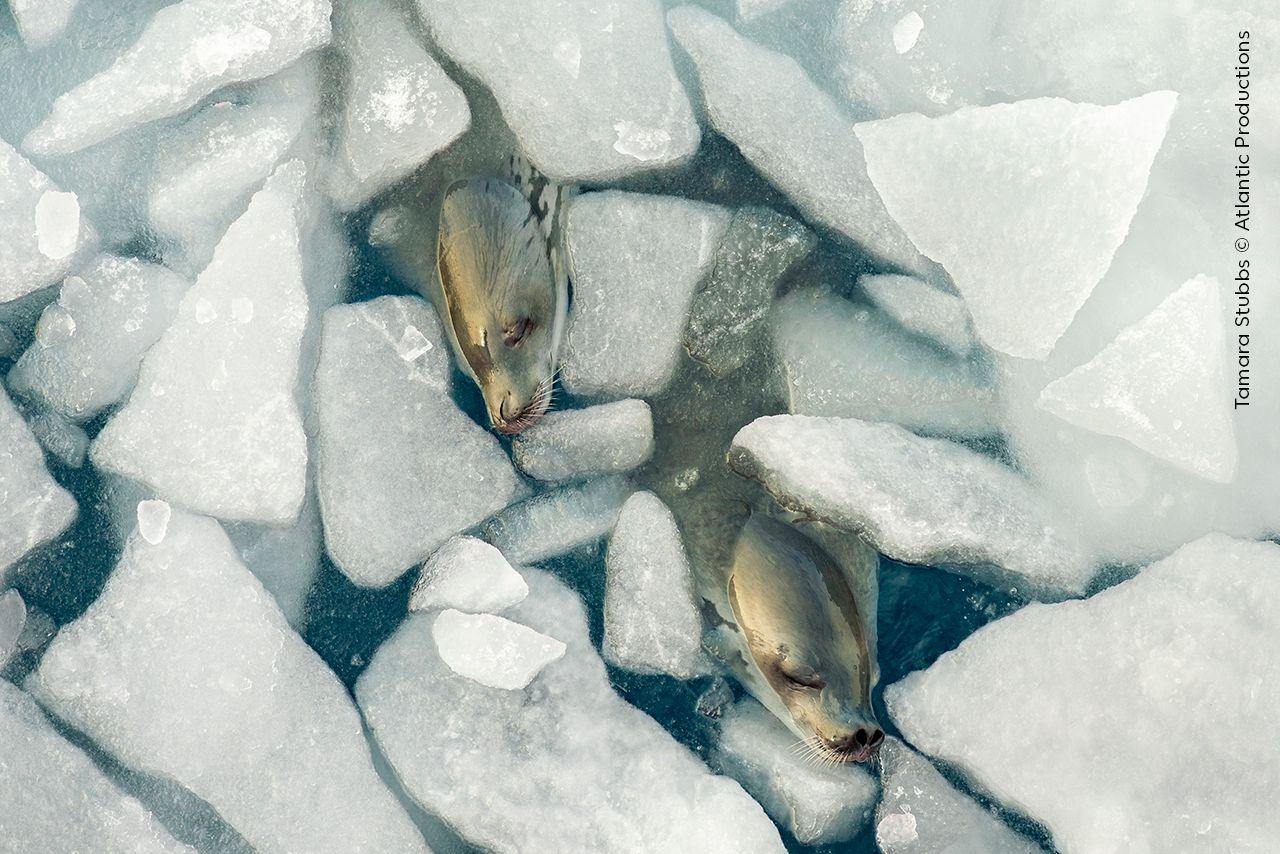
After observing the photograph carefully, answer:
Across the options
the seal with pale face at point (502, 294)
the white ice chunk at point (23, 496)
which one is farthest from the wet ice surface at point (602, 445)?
the seal with pale face at point (502, 294)

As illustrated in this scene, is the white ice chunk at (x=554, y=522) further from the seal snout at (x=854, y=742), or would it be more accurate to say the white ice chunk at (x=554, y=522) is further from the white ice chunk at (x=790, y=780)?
the seal snout at (x=854, y=742)

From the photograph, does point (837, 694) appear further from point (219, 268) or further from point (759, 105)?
point (219, 268)

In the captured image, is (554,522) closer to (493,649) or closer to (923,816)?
(493,649)

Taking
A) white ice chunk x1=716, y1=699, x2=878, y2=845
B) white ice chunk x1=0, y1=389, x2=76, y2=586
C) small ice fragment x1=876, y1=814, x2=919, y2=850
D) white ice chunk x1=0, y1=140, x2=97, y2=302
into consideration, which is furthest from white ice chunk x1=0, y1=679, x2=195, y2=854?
small ice fragment x1=876, y1=814, x2=919, y2=850

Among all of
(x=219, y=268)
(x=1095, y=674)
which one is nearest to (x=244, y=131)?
(x=219, y=268)

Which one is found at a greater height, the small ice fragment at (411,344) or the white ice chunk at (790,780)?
the small ice fragment at (411,344)

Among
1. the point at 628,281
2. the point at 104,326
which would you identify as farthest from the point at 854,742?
the point at 104,326
